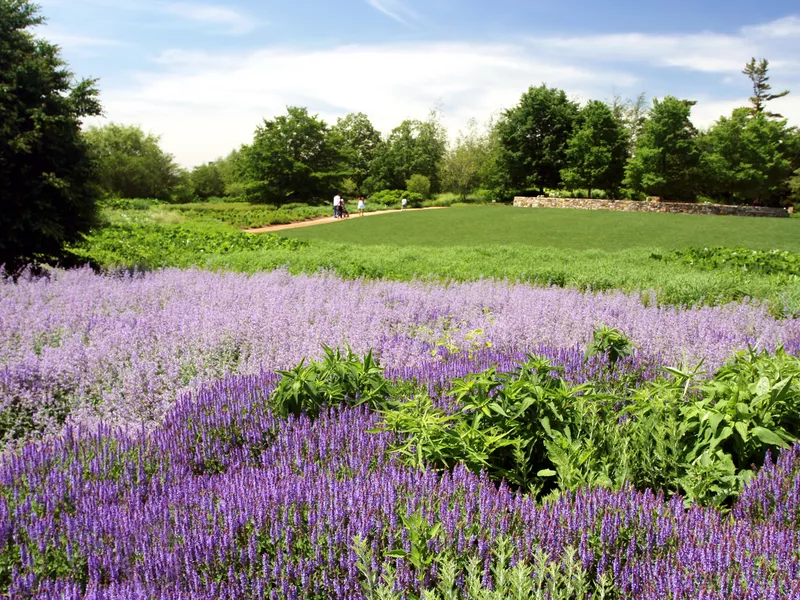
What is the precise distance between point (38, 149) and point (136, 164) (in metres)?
54.1

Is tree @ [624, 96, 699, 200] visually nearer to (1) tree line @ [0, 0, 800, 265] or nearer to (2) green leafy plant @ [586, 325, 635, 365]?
(1) tree line @ [0, 0, 800, 265]

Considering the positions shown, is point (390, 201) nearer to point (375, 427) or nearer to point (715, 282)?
point (715, 282)

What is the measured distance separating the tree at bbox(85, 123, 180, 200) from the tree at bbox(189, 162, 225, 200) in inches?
166

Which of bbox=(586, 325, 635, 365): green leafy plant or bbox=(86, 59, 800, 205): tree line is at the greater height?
bbox=(86, 59, 800, 205): tree line

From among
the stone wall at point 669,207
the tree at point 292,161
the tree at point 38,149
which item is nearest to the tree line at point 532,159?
the tree at point 292,161

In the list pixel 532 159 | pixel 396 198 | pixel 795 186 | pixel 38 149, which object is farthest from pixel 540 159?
pixel 38 149

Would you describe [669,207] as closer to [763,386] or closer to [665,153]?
[665,153]

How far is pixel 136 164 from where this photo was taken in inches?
2341

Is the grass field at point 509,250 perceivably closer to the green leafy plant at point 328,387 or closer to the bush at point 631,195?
the green leafy plant at point 328,387

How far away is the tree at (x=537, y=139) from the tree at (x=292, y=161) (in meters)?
17.0

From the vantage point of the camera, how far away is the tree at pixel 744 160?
2007 inches

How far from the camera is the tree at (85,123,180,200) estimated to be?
59000 millimetres

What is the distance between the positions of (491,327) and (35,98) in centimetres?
995

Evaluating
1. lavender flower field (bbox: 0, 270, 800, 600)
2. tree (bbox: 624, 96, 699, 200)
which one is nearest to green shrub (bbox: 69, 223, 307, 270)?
lavender flower field (bbox: 0, 270, 800, 600)
